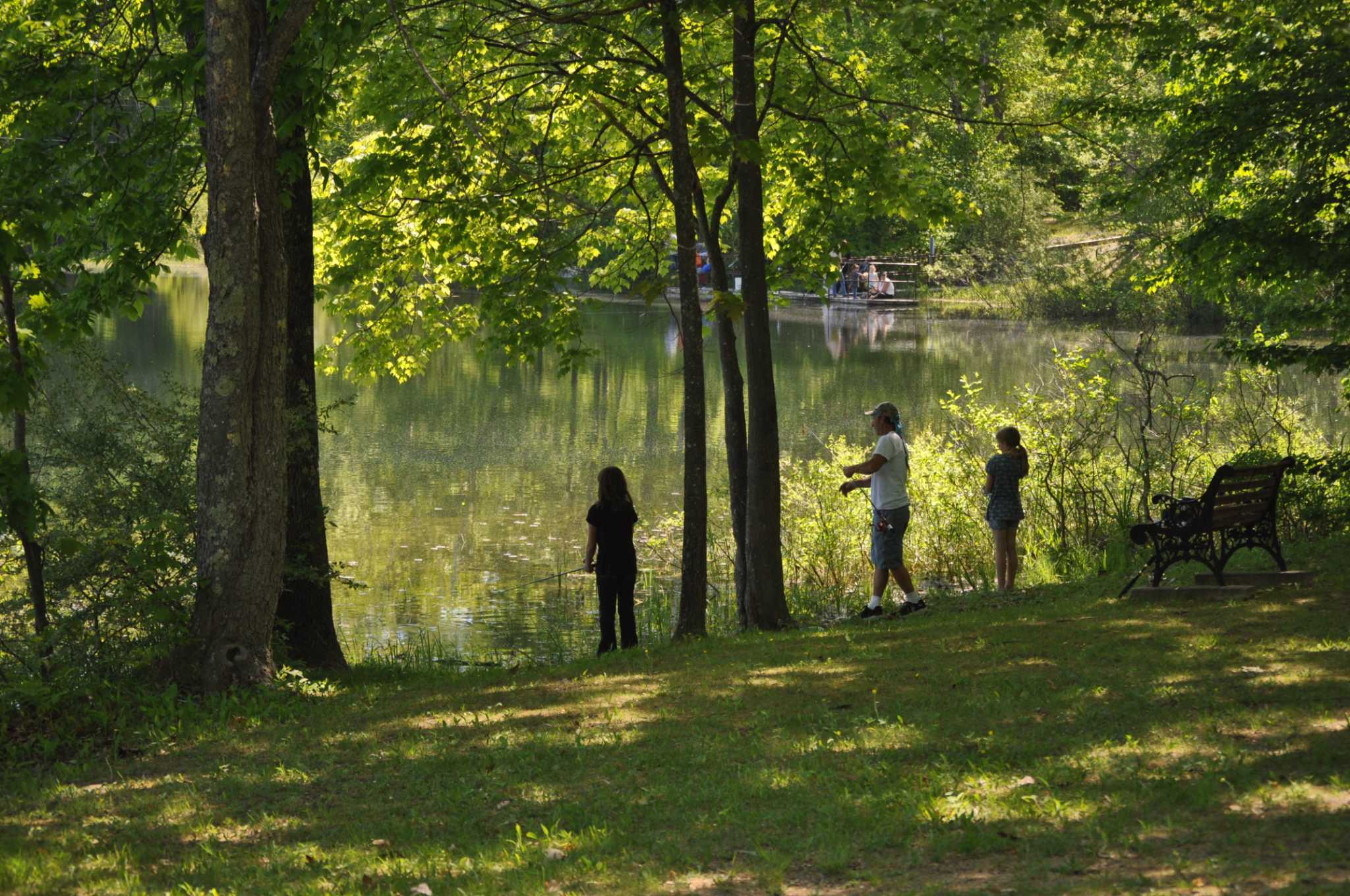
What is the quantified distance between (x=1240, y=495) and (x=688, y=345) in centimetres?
437

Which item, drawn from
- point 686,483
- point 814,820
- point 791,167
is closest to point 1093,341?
point 791,167

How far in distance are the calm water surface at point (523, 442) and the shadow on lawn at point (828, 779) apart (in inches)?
176

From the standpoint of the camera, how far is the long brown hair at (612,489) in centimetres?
1122

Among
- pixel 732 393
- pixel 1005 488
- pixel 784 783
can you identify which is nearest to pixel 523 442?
pixel 732 393

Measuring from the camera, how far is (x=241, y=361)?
8609 mm

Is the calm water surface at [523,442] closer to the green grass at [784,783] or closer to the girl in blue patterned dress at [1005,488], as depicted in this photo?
the girl in blue patterned dress at [1005,488]

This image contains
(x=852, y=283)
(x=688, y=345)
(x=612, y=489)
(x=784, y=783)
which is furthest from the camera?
(x=852, y=283)

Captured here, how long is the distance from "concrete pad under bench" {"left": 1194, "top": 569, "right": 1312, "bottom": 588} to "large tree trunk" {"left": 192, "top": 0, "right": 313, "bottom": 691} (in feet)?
22.4

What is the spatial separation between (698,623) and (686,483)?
3.90 feet

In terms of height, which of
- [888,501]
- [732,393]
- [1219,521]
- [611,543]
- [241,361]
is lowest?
[611,543]

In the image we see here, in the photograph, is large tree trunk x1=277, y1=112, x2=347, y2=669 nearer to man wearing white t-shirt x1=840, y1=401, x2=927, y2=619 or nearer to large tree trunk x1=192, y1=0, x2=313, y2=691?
large tree trunk x1=192, y1=0, x2=313, y2=691

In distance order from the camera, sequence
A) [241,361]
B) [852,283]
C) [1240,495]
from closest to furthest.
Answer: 1. [241,361]
2. [1240,495]
3. [852,283]

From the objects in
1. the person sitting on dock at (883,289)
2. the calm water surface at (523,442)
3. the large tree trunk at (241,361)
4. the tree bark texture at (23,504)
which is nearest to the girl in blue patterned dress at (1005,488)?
the calm water surface at (523,442)

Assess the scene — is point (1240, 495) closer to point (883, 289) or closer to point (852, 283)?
point (883, 289)
